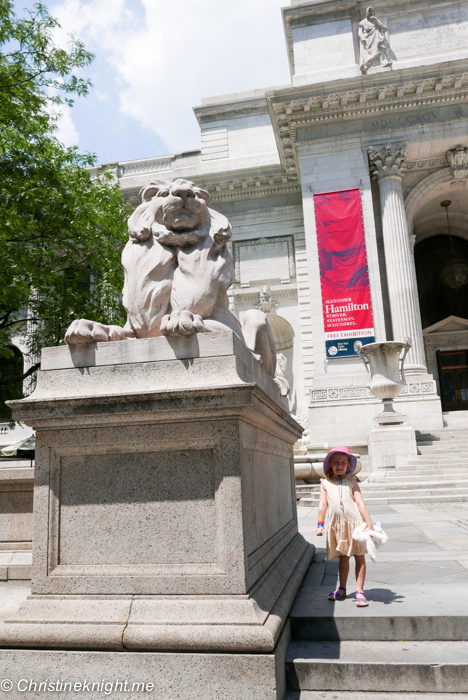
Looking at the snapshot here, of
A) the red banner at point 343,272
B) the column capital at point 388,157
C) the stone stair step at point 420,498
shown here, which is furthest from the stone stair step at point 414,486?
the column capital at point 388,157

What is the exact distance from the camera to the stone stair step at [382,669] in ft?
8.68

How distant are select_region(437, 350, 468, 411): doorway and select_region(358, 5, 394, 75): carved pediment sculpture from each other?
47.2 feet

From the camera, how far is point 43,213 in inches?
565

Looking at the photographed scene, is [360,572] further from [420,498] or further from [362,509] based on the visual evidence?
[420,498]

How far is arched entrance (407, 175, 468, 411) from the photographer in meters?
27.0

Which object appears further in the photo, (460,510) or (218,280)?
(460,510)

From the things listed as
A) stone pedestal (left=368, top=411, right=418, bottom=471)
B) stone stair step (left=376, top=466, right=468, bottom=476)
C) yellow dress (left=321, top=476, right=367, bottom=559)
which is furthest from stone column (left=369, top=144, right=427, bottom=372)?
yellow dress (left=321, top=476, right=367, bottom=559)

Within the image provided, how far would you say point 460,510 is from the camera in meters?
9.23

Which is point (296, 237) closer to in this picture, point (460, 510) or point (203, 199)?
point (460, 510)

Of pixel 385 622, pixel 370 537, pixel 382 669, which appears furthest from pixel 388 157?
pixel 382 669

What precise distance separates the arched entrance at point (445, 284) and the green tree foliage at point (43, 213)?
47.1ft

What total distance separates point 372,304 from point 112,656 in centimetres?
1926

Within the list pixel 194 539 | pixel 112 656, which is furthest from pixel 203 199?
pixel 112 656

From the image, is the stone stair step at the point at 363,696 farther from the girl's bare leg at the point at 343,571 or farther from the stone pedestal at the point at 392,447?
the stone pedestal at the point at 392,447
